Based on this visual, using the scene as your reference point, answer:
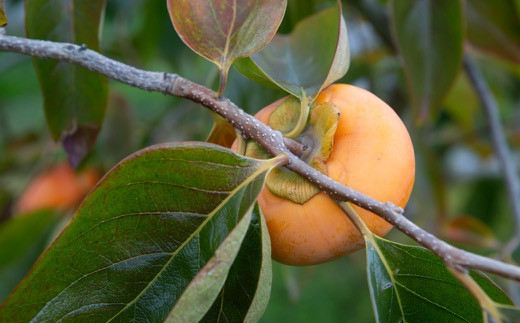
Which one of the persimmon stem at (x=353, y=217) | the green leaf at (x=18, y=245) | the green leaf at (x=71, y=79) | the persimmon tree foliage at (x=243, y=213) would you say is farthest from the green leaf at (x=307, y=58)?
the green leaf at (x=18, y=245)

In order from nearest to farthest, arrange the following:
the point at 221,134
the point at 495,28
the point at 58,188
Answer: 1. the point at 221,134
2. the point at 495,28
3. the point at 58,188

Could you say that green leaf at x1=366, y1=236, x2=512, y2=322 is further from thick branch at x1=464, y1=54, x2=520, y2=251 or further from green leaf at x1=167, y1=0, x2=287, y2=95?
thick branch at x1=464, y1=54, x2=520, y2=251

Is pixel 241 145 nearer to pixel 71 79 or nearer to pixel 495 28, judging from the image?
pixel 71 79

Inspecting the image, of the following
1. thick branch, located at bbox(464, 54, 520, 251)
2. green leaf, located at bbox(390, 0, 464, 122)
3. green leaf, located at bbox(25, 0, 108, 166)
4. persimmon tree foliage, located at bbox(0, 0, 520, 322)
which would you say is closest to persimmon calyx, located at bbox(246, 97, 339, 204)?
persimmon tree foliage, located at bbox(0, 0, 520, 322)

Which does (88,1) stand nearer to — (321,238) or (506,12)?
(321,238)

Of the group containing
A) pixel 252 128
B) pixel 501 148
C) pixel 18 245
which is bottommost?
pixel 18 245

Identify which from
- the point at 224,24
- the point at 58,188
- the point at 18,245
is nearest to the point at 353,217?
the point at 224,24
